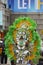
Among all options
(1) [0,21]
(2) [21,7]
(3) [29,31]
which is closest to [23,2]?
(2) [21,7]

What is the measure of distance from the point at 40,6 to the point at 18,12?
1196mm

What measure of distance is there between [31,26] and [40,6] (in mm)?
2701

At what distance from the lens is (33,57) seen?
54.1 feet

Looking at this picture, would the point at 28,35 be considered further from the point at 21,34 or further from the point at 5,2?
the point at 5,2

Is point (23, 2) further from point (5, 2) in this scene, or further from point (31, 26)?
point (31, 26)

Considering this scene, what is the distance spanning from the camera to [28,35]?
16.7 metres

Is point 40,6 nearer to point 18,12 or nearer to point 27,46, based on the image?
point 18,12

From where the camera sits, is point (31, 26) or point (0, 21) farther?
point (0, 21)

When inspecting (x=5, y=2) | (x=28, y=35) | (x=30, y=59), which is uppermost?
(x=5, y=2)

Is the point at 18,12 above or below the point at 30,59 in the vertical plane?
above

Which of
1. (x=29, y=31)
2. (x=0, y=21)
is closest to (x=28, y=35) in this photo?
(x=29, y=31)

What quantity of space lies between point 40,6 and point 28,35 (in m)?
2.91

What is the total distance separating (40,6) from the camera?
19.1m

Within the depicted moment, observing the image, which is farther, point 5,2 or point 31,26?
point 5,2
